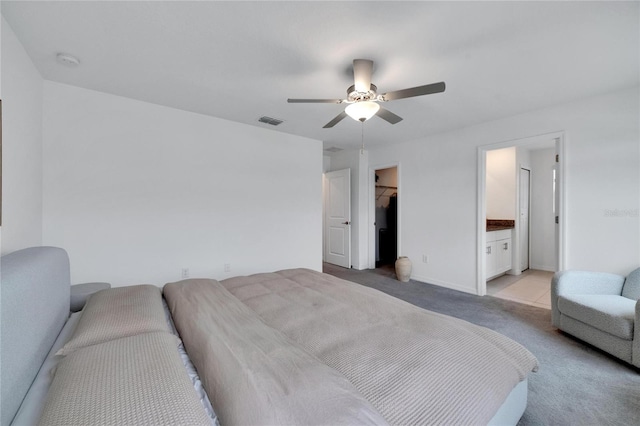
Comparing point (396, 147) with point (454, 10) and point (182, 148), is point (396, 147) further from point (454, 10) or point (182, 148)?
point (182, 148)

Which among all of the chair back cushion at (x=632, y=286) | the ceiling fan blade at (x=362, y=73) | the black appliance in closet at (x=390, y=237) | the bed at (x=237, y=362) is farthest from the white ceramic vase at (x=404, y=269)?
the ceiling fan blade at (x=362, y=73)

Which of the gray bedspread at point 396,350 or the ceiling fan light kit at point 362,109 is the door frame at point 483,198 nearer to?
the ceiling fan light kit at point 362,109

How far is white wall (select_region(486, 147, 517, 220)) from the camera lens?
14.9 ft

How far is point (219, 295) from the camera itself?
5.42 ft

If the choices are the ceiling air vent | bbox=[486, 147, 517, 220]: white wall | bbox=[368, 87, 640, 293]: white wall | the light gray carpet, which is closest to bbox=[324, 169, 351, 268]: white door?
bbox=[368, 87, 640, 293]: white wall

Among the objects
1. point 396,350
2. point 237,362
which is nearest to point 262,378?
point 237,362

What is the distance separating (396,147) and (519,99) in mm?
1978

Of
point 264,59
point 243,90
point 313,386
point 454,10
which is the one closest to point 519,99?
point 454,10

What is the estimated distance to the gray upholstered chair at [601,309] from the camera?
1.86 meters

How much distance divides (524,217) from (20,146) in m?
6.88

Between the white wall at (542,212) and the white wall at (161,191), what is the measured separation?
4.63 metres

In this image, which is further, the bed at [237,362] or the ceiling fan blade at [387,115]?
the ceiling fan blade at [387,115]

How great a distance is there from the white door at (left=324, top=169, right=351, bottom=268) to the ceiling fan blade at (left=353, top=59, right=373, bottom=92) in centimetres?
308

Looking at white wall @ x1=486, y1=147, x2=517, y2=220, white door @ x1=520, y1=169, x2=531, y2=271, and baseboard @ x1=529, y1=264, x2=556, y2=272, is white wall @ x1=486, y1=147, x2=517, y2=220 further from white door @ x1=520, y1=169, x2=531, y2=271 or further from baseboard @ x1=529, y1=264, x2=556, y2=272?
baseboard @ x1=529, y1=264, x2=556, y2=272
